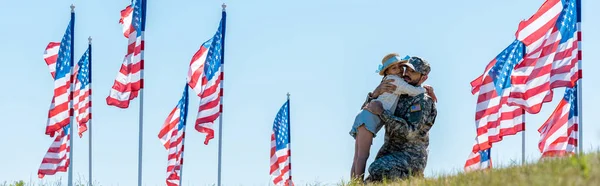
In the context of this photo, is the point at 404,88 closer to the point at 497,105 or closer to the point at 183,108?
the point at 497,105

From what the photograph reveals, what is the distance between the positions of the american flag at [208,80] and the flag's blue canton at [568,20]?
8768mm

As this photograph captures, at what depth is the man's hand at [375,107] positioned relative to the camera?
13.1 meters

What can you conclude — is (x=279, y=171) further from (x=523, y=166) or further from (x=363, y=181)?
(x=523, y=166)

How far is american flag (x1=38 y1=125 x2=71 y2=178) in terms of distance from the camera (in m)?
30.8

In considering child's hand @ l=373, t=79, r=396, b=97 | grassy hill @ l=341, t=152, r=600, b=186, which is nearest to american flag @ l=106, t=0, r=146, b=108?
child's hand @ l=373, t=79, r=396, b=97

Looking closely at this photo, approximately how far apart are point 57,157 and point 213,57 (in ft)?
18.7

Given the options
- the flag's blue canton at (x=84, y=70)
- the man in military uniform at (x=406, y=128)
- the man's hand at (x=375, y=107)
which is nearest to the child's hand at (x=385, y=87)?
the man in military uniform at (x=406, y=128)

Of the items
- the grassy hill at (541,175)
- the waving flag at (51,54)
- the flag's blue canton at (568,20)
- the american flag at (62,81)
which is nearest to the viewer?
the grassy hill at (541,175)

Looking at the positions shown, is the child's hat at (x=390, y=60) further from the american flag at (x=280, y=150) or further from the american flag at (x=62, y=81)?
the american flag at (x=280, y=150)

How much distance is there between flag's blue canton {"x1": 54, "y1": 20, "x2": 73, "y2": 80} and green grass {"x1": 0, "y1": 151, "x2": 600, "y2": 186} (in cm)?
1793

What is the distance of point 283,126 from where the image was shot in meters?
38.8

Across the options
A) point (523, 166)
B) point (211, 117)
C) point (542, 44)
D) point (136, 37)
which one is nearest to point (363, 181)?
point (523, 166)

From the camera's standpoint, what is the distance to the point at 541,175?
928 centimetres

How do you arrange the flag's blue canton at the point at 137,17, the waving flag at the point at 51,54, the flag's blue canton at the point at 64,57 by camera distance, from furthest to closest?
the waving flag at the point at 51,54, the flag's blue canton at the point at 64,57, the flag's blue canton at the point at 137,17
